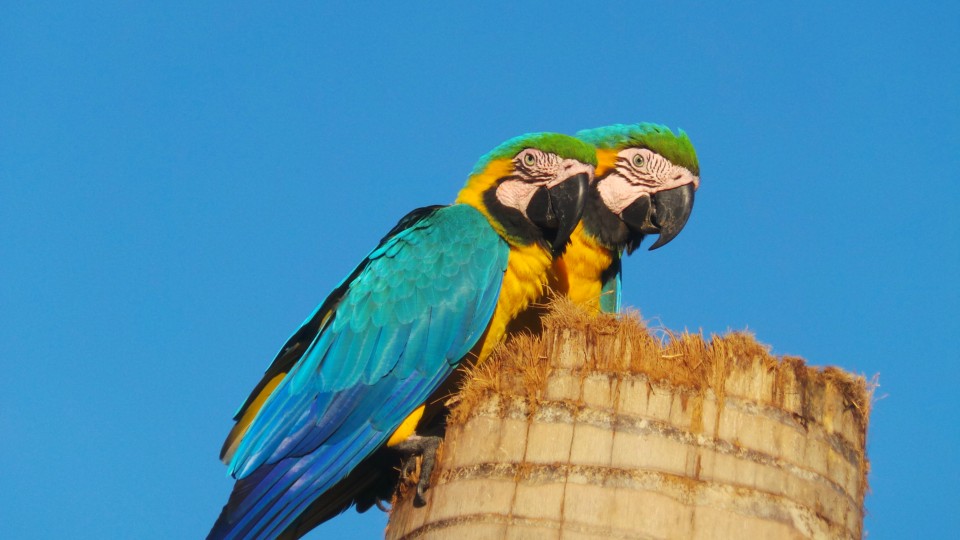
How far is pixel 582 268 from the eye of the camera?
6.24 metres

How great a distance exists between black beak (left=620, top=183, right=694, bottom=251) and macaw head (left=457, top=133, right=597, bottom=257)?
526mm

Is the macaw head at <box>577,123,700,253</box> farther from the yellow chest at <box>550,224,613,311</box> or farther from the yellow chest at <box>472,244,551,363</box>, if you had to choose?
the yellow chest at <box>472,244,551,363</box>

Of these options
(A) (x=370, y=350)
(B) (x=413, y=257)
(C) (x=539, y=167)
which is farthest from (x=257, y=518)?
(C) (x=539, y=167)

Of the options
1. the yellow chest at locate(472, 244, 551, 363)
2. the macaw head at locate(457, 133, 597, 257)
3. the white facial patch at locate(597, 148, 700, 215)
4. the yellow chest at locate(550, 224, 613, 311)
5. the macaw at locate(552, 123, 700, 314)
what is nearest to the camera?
the yellow chest at locate(472, 244, 551, 363)

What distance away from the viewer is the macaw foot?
12.9ft

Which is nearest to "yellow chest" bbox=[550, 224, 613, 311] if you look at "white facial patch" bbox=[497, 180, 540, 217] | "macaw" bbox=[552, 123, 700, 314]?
"macaw" bbox=[552, 123, 700, 314]

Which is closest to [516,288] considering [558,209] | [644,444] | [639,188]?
[558,209]

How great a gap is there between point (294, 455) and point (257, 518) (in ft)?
1.23

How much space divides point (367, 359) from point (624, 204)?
6.79 feet

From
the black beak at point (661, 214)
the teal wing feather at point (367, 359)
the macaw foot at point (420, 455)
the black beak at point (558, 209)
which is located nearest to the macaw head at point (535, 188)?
the black beak at point (558, 209)

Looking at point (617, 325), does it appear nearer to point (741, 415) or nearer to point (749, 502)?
point (741, 415)

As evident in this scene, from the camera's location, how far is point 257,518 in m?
4.43

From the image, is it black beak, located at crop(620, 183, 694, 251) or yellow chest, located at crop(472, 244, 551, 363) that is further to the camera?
black beak, located at crop(620, 183, 694, 251)

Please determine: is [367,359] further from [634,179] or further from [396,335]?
[634,179]
